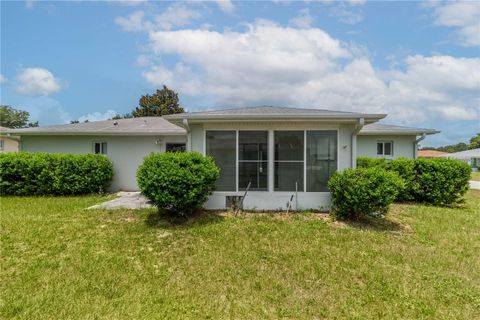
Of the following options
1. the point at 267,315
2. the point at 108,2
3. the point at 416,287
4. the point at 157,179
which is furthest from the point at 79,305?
the point at 108,2

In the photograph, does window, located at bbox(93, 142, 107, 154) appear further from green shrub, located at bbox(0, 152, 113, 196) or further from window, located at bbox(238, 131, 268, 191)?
window, located at bbox(238, 131, 268, 191)

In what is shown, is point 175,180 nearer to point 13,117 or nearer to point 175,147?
point 175,147

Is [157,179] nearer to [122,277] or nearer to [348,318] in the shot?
[122,277]

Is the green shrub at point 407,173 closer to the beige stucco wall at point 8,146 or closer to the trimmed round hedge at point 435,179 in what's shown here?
the trimmed round hedge at point 435,179

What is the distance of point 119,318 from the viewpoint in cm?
321

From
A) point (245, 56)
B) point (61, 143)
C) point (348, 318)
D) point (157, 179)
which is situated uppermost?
point (245, 56)

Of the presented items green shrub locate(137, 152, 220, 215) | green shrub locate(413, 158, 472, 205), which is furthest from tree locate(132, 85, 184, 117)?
green shrub locate(413, 158, 472, 205)

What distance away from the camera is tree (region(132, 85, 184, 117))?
30375mm

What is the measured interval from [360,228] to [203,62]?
11204 mm

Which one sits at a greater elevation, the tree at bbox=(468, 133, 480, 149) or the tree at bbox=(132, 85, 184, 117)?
the tree at bbox=(132, 85, 184, 117)

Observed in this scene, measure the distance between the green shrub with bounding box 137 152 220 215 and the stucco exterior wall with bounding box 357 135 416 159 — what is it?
9.95m

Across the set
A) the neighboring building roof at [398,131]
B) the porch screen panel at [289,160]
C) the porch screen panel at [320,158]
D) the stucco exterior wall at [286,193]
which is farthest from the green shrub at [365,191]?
the neighboring building roof at [398,131]

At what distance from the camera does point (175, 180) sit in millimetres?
6414

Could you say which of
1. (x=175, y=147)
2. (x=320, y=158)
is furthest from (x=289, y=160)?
(x=175, y=147)
